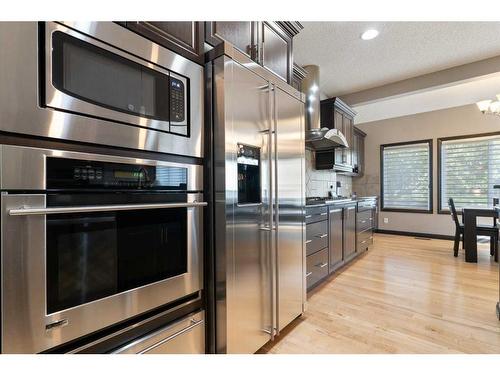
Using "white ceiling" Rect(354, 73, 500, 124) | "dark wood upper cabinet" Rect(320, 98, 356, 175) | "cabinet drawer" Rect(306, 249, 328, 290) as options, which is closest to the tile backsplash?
"dark wood upper cabinet" Rect(320, 98, 356, 175)

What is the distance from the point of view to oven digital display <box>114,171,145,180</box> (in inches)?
38.2

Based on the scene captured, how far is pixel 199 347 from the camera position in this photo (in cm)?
126

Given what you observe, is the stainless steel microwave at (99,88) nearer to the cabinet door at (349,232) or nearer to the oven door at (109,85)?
the oven door at (109,85)

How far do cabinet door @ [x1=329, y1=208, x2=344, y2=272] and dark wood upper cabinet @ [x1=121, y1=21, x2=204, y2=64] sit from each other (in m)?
2.24

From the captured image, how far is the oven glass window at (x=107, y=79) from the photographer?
835mm

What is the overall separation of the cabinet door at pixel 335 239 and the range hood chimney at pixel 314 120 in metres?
0.98

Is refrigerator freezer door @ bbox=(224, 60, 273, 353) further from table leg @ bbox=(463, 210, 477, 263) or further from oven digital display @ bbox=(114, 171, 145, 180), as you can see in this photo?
table leg @ bbox=(463, 210, 477, 263)

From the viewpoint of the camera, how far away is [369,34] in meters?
2.91

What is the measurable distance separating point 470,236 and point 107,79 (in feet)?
15.4

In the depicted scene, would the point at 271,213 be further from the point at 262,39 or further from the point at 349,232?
the point at 349,232

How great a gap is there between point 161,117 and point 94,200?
459mm

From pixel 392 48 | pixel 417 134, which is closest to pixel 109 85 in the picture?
pixel 392 48

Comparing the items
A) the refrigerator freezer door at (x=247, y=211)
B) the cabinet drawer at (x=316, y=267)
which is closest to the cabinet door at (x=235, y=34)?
the refrigerator freezer door at (x=247, y=211)
